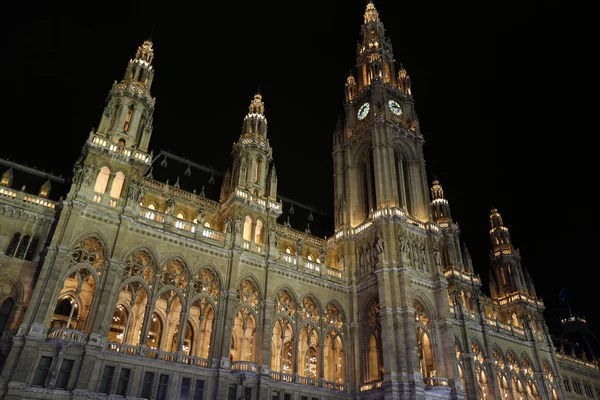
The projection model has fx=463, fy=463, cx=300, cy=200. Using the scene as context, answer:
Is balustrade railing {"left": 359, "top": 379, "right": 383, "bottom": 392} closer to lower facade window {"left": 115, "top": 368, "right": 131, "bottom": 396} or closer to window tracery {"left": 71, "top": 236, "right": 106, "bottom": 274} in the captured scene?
lower facade window {"left": 115, "top": 368, "right": 131, "bottom": 396}

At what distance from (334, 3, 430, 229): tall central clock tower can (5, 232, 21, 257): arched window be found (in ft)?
106

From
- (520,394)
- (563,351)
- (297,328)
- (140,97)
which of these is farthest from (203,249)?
(563,351)

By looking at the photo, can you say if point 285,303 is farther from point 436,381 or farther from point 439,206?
point 439,206

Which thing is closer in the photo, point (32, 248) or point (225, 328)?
point (32, 248)

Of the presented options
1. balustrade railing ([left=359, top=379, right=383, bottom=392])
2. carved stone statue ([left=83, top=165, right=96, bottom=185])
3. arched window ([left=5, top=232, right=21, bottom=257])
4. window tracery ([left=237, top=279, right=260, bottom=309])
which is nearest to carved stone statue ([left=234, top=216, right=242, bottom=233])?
window tracery ([left=237, top=279, right=260, bottom=309])

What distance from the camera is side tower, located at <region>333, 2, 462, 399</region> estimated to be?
42.0m

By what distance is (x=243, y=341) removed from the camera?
39.1 meters

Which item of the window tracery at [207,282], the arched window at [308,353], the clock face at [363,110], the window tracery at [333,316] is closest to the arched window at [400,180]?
the clock face at [363,110]

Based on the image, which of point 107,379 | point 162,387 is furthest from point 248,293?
point 107,379

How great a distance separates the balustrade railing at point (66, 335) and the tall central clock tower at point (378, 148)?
3069cm

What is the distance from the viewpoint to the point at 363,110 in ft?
199

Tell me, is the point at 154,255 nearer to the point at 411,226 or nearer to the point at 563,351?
the point at 411,226

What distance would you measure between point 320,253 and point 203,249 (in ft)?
54.1

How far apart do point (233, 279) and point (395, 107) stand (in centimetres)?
3285
